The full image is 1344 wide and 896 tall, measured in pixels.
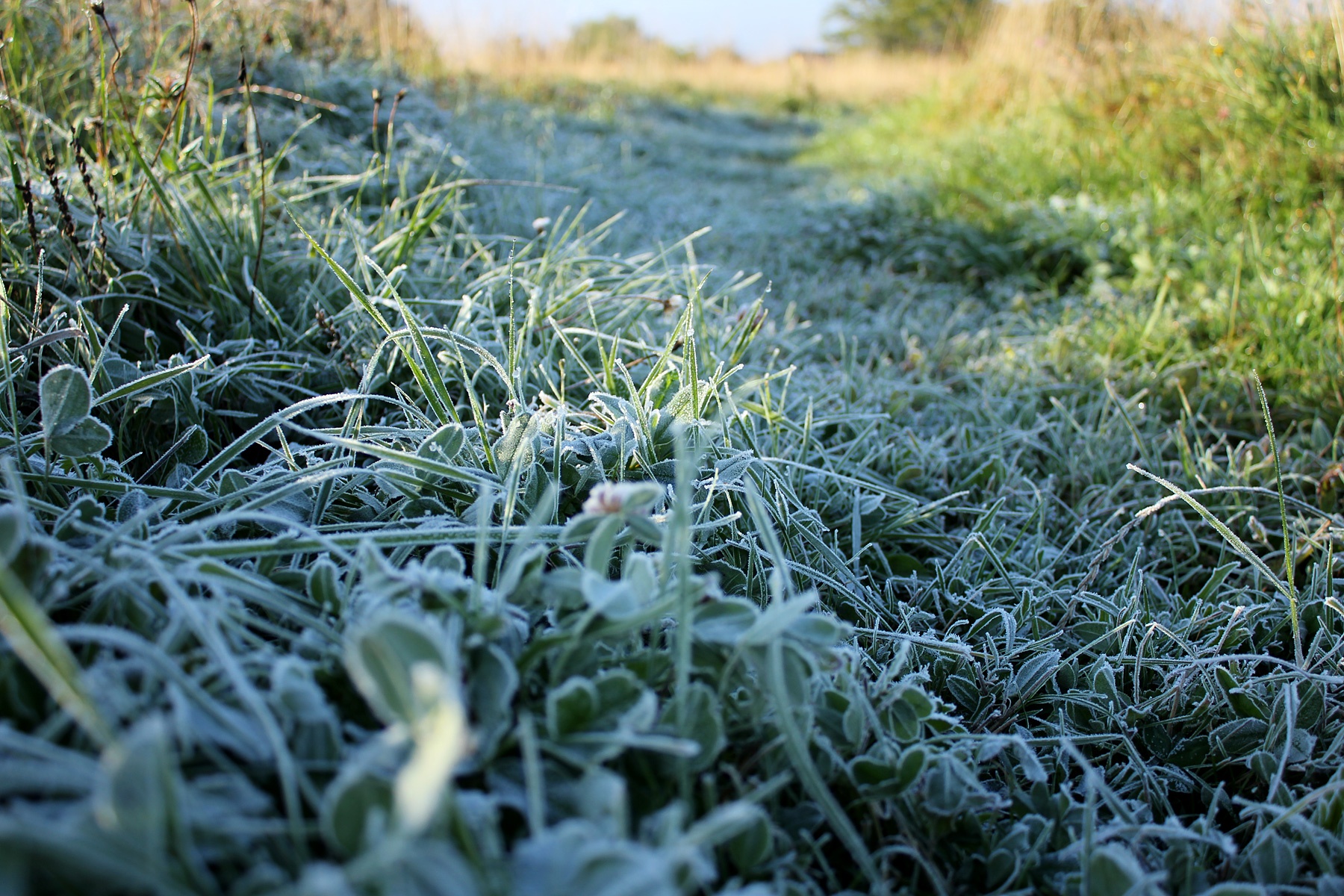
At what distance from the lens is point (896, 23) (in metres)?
21.3

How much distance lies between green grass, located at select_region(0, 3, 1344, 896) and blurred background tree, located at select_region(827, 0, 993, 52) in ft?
60.9

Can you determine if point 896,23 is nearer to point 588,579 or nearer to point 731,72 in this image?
point 731,72

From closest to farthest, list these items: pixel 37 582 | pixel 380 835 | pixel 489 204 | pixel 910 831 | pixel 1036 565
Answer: pixel 380 835 → pixel 37 582 → pixel 910 831 → pixel 1036 565 → pixel 489 204

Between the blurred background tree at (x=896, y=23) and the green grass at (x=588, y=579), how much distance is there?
1858 centimetres

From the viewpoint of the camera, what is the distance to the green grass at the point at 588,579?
484 mm

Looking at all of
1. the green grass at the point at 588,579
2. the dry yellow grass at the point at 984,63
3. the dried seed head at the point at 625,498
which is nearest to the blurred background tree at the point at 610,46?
the dry yellow grass at the point at 984,63

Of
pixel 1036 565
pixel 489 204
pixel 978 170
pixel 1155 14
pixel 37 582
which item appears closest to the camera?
pixel 37 582

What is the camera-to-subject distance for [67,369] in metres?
0.80

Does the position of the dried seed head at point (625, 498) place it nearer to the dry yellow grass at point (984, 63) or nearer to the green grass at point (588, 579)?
the green grass at point (588, 579)

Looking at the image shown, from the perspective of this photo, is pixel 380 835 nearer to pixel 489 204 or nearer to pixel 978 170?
pixel 489 204

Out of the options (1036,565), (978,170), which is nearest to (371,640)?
(1036,565)

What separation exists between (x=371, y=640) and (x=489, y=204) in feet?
8.11

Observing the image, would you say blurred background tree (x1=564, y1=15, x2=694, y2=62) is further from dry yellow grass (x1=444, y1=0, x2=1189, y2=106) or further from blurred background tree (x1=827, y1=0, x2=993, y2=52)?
blurred background tree (x1=827, y1=0, x2=993, y2=52)

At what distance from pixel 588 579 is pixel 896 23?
974 inches
